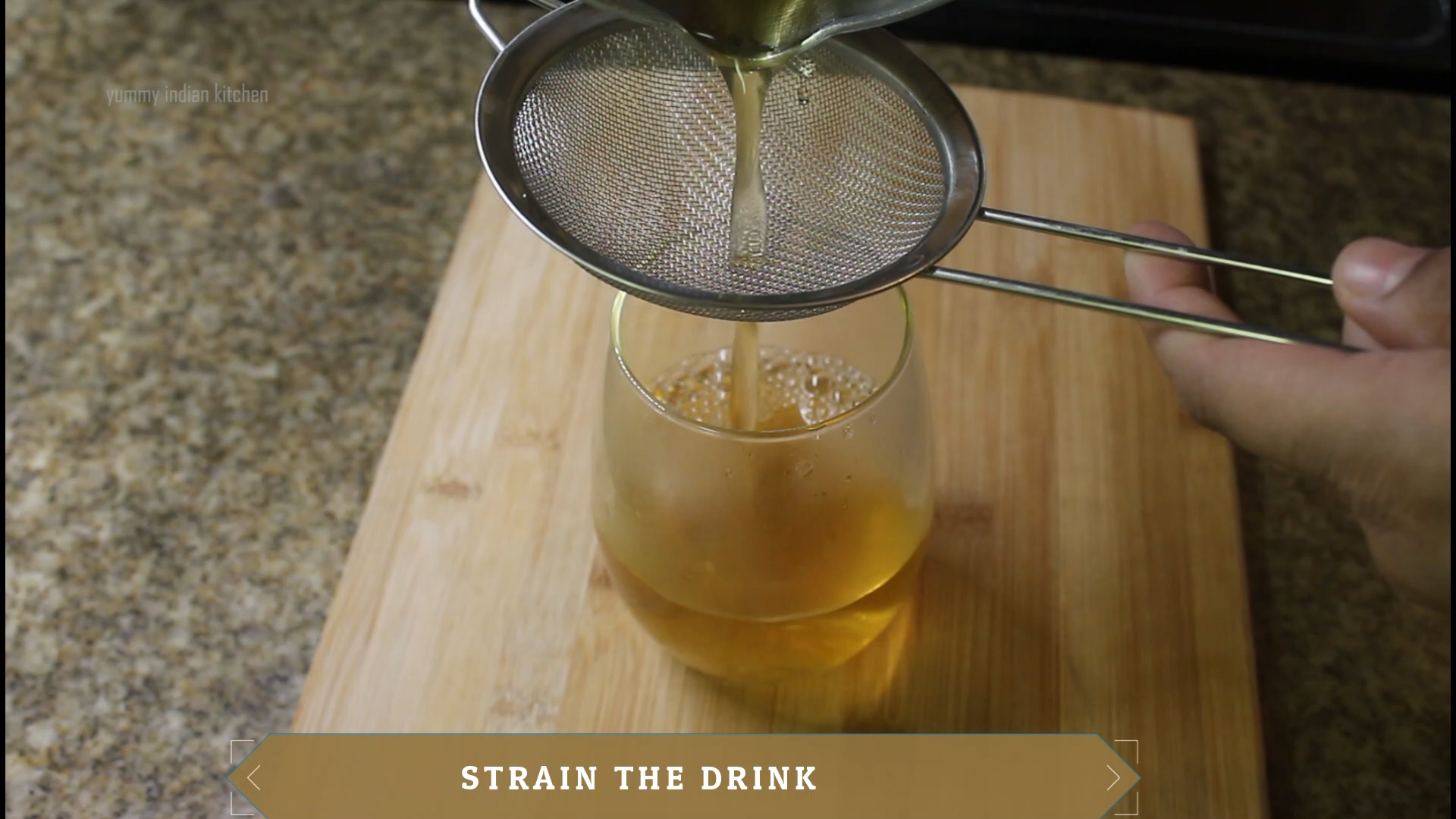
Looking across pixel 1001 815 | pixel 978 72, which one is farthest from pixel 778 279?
pixel 978 72

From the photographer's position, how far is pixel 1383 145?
1051mm

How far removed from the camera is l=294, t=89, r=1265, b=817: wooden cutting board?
643 mm

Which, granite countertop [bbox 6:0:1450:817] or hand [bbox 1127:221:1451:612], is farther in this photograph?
granite countertop [bbox 6:0:1450:817]

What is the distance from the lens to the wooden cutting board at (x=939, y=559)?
64 cm

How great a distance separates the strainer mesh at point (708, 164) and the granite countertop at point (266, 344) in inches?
11.2

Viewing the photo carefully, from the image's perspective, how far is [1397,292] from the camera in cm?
50

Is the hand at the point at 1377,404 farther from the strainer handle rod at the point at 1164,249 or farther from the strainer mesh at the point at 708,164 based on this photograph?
the strainer mesh at the point at 708,164

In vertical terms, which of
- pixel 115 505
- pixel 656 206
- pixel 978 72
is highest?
pixel 656 206

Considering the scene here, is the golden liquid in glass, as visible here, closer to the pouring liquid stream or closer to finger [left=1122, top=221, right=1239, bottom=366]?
the pouring liquid stream

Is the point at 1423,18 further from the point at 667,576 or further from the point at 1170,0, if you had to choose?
the point at 667,576

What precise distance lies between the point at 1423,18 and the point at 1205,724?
0.76 metres

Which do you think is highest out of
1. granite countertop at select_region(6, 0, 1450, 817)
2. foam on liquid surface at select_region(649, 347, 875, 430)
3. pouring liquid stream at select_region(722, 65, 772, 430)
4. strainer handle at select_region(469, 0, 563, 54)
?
strainer handle at select_region(469, 0, 563, 54)

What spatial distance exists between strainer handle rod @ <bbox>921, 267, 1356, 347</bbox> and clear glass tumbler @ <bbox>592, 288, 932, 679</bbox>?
8 centimetres

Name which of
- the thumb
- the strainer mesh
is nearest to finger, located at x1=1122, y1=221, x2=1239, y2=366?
the thumb
